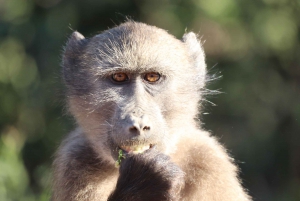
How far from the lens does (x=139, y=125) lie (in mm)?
4254

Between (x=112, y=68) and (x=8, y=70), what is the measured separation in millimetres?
5328

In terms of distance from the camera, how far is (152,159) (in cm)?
437

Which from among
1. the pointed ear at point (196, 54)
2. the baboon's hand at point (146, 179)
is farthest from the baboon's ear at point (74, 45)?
the baboon's hand at point (146, 179)

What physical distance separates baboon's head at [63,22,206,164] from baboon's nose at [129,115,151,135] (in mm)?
29

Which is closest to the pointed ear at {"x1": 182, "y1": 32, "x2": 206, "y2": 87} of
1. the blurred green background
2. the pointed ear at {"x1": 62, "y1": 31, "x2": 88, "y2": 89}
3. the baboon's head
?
the baboon's head

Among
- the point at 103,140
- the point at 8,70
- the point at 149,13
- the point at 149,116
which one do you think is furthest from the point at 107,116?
the point at 8,70

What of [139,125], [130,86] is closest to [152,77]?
[130,86]

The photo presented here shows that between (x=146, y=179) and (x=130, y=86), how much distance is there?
0.81 meters

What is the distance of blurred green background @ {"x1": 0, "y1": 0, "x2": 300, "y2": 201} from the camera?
9211 mm

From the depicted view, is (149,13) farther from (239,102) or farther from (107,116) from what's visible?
(107,116)

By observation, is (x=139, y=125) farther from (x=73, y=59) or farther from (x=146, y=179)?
(x=73, y=59)

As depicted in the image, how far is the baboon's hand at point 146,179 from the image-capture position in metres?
4.35

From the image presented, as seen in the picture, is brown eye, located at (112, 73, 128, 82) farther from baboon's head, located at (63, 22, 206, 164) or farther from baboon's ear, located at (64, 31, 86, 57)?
baboon's ear, located at (64, 31, 86, 57)

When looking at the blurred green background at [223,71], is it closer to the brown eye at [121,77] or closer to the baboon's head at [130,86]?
the baboon's head at [130,86]
